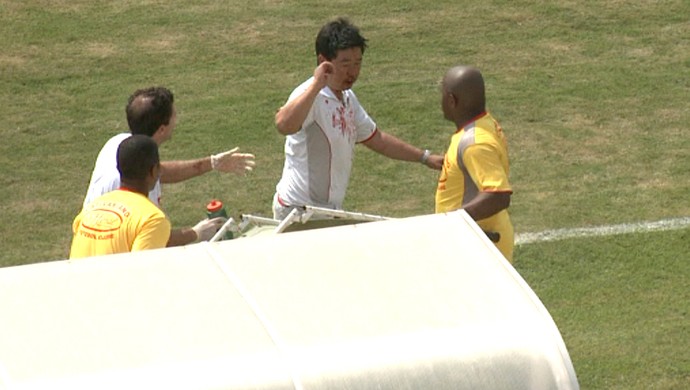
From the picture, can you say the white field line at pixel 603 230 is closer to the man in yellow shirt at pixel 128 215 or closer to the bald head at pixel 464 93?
the bald head at pixel 464 93

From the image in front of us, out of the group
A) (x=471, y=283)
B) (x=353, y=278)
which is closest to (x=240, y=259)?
(x=353, y=278)

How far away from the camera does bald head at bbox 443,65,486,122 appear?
25.0 feet

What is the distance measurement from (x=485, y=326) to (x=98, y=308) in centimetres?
115

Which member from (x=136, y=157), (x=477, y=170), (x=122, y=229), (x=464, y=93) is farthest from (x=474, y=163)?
(x=122, y=229)

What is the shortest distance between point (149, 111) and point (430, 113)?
5.14m

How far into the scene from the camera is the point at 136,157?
6871mm

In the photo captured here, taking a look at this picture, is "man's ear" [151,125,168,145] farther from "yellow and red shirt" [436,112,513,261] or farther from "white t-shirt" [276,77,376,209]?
"yellow and red shirt" [436,112,513,261]

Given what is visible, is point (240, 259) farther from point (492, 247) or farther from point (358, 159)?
point (358, 159)

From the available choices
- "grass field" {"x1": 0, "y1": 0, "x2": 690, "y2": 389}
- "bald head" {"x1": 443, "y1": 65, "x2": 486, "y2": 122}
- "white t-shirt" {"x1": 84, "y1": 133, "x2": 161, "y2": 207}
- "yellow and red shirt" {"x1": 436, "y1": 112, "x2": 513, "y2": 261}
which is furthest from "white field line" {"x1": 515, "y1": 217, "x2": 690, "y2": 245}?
"white t-shirt" {"x1": 84, "y1": 133, "x2": 161, "y2": 207}

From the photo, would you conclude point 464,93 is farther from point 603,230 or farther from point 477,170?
point 603,230

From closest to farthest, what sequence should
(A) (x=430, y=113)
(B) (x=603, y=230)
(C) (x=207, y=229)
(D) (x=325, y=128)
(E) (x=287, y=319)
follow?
1. (E) (x=287, y=319)
2. (C) (x=207, y=229)
3. (D) (x=325, y=128)
4. (B) (x=603, y=230)
5. (A) (x=430, y=113)

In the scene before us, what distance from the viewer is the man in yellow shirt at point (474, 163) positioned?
24.3 feet

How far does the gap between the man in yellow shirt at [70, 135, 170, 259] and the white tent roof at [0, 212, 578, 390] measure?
1.60 metres

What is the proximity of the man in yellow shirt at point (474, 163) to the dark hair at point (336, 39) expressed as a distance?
2.18 ft
